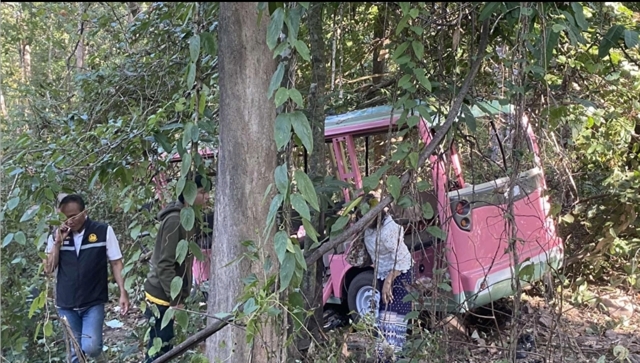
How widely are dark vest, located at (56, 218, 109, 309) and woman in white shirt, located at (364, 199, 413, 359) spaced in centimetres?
205

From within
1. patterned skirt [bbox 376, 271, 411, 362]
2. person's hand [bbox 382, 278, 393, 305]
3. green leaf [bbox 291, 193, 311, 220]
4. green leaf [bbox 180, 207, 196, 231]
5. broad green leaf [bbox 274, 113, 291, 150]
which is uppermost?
broad green leaf [bbox 274, 113, 291, 150]

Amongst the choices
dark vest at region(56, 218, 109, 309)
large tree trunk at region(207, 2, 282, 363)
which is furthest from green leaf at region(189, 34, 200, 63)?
dark vest at region(56, 218, 109, 309)

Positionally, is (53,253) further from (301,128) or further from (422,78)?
(422,78)

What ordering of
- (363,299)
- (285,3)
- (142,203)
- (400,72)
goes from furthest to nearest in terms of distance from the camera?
(363,299), (142,203), (400,72), (285,3)

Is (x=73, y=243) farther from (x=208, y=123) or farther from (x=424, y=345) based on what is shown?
(x=424, y=345)

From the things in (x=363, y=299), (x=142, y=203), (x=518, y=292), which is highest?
(x=142, y=203)

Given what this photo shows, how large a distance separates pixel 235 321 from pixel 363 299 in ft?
10.6

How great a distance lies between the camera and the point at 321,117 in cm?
357

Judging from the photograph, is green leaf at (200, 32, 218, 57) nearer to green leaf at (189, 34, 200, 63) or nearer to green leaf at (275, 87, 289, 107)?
green leaf at (189, 34, 200, 63)

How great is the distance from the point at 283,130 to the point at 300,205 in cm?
27

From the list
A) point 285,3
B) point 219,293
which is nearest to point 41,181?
point 219,293

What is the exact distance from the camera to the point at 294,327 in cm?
218

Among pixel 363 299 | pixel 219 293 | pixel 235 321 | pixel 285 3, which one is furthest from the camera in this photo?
pixel 363 299

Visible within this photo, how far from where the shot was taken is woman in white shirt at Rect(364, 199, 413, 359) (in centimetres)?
400
